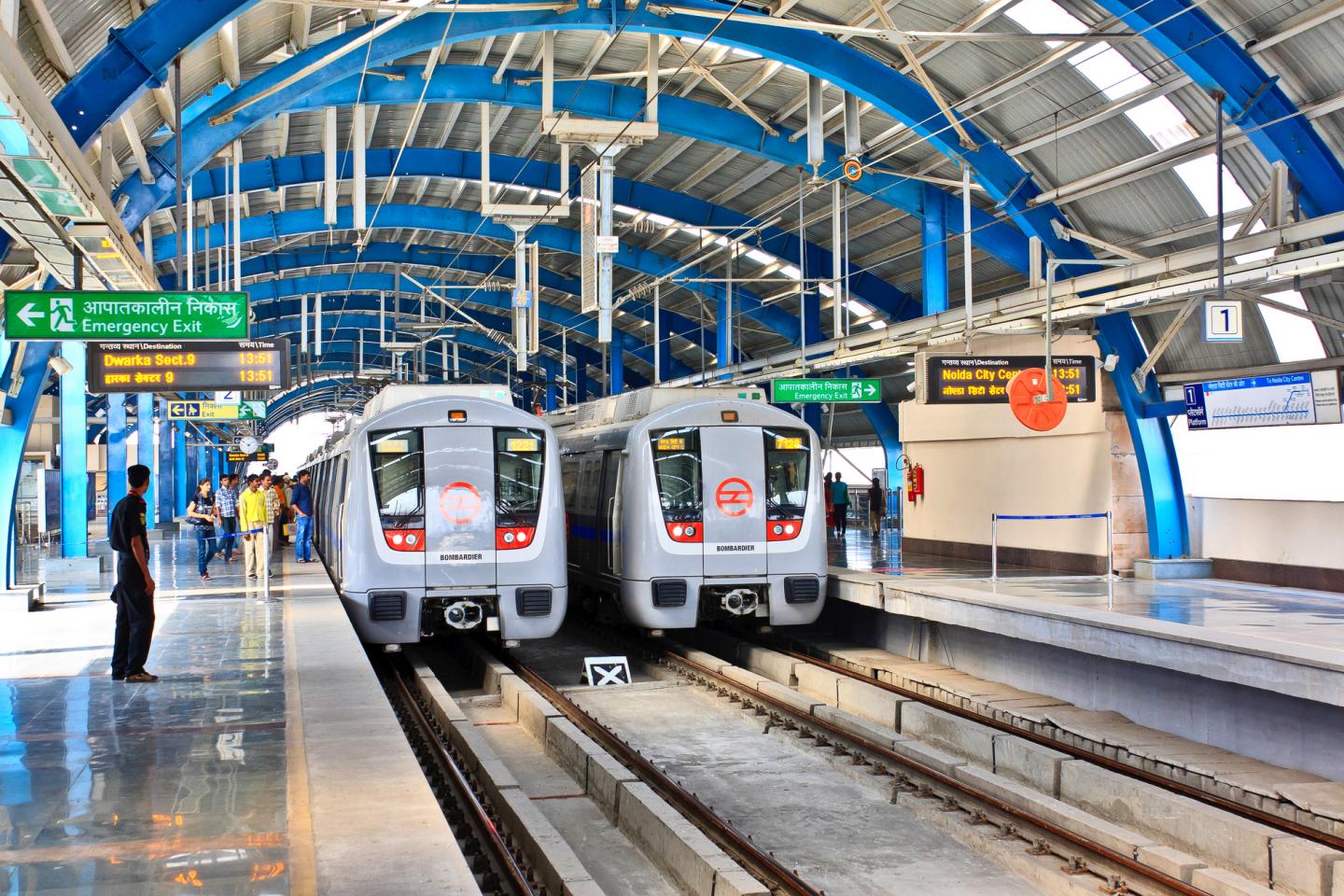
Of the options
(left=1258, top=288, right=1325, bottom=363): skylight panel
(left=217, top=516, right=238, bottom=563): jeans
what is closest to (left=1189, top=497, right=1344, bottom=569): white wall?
(left=1258, top=288, right=1325, bottom=363): skylight panel

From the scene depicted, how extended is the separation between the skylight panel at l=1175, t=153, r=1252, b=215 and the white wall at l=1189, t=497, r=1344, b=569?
176 inches

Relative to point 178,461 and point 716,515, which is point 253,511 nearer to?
point 716,515

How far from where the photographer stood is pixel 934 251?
2203cm

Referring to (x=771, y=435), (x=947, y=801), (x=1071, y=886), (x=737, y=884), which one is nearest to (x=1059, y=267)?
(x=771, y=435)

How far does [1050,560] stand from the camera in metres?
19.0

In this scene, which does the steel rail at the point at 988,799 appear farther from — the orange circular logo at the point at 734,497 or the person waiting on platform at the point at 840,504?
Answer: the person waiting on platform at the point at 840,504

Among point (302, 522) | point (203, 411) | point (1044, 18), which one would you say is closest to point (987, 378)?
point (1044, 18)

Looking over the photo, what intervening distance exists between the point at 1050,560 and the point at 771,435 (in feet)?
20.0

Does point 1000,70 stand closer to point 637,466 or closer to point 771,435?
point 771,435

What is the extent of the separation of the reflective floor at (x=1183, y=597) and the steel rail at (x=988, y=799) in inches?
111

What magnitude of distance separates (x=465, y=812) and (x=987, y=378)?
1043cm

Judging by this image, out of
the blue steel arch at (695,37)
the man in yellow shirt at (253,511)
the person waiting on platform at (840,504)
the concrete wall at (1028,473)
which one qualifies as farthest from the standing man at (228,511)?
the person waiting on platform at (840,504)

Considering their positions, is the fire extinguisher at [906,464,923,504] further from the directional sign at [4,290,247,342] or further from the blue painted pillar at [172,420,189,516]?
the blue painted pillar at [172,420,189,516]

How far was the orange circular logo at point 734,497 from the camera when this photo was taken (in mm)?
15156
